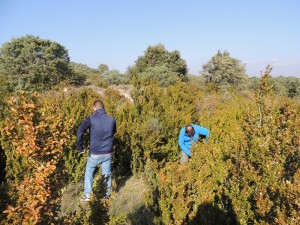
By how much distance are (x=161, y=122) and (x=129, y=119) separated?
0.79m

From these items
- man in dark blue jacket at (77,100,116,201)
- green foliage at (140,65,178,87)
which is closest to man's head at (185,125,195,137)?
man in dark blue jacket at (77,100,116,201)

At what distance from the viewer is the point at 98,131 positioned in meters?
4.92

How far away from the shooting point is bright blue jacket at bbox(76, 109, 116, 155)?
492cm

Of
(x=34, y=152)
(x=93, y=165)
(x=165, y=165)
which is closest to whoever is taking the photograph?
(x=34, y=152)

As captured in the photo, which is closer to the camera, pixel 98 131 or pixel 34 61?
pixel 98 131

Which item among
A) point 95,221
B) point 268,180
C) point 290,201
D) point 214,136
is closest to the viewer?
point 95,221

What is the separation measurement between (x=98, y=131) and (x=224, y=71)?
2616cm

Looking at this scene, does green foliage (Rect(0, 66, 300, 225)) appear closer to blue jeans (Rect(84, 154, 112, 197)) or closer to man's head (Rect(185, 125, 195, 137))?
blue jeans (Rect(84, 154, 112, 197))

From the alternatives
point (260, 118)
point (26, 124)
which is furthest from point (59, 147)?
point (260, 118)

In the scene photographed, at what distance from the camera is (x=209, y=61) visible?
1189 inches

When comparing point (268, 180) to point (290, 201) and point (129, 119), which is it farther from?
point (129, 119)

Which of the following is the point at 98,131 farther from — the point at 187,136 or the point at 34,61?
the point at 34,61

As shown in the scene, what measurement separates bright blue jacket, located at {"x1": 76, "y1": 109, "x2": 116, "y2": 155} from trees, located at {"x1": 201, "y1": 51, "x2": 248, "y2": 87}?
2514 centimetres

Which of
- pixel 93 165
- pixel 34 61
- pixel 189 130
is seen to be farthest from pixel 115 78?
pixel 93 165
